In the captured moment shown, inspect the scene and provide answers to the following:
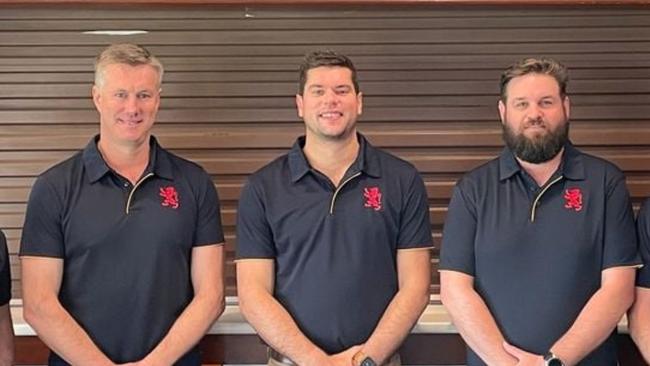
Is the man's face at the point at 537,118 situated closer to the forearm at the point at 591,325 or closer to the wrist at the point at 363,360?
the forearm at the point at 591,325

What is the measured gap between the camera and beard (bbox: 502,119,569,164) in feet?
8.75

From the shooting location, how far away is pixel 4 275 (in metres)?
2.62

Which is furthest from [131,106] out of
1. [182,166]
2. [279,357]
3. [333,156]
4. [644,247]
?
[644,247]

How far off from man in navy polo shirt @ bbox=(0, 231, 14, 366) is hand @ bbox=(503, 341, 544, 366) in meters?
1.53

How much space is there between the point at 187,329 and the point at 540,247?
1.12m

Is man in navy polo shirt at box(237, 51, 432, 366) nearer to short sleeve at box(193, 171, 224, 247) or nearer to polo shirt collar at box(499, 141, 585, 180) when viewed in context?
short sleeve at box(193, 171, 224, 247)

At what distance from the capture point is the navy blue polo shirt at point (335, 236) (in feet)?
8.76

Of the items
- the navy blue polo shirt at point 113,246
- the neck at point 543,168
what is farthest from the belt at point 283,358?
the neck at point 543,168

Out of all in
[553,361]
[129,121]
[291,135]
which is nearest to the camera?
[553,361]

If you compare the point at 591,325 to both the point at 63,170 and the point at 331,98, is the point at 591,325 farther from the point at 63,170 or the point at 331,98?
the point at 63,170

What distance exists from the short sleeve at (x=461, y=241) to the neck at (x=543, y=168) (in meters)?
0.23

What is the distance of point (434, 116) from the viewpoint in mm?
3535

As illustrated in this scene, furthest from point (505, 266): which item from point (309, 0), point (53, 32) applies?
point (53, 32)

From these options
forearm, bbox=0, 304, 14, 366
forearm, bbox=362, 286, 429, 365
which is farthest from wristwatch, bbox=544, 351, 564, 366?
forearm, bbox=0, 304, 14, 366
